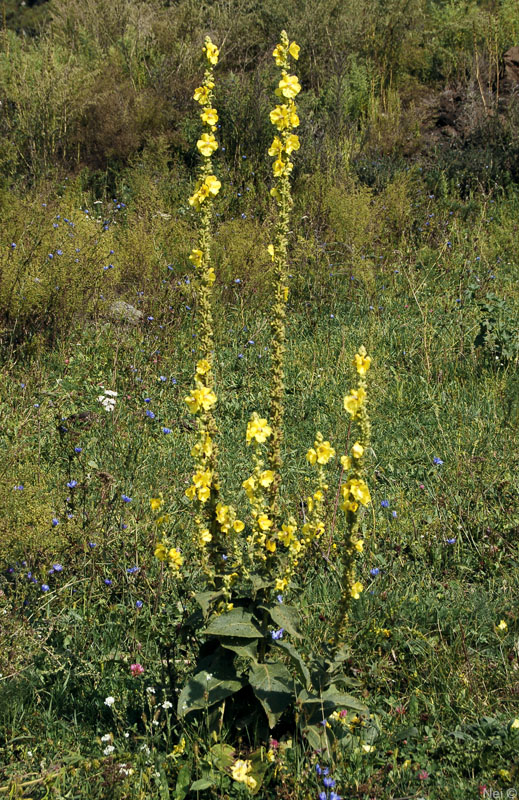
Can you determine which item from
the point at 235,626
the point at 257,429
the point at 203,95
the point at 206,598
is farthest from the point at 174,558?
the point at 203,95

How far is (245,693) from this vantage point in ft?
7.10

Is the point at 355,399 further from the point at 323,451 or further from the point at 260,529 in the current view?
the point at 260,529

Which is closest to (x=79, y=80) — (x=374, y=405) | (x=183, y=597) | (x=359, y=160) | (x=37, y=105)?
(x=37, y=105)

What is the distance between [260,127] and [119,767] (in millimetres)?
7019

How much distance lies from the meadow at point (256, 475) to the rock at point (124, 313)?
0.02 m

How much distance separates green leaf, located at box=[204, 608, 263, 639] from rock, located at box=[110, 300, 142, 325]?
3486mm

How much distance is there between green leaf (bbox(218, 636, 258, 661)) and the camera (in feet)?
6.52

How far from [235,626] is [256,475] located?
437 mm

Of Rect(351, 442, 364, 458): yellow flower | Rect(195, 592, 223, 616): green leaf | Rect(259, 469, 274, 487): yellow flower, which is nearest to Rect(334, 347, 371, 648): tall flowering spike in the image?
Rect(351, 442, 364, 458): yellow flower

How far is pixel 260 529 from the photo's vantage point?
2070 mm

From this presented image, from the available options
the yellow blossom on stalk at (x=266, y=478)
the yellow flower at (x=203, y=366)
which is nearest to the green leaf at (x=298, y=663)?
the yellow blossom on stalk at (x=266, y=478)

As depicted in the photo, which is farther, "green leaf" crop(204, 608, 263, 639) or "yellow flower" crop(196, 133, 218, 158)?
"yellow flower" crop(196, 133, 218, 158)

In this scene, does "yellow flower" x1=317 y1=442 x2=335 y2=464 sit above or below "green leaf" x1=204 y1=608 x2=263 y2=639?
above

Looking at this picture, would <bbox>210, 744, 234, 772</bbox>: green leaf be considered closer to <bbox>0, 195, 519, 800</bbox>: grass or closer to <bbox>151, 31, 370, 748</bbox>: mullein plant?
<bbox>0, 195, 519, 800</bbox>: grass
